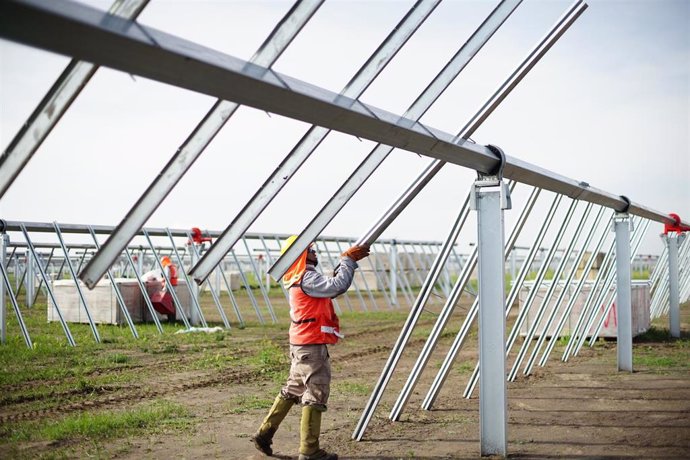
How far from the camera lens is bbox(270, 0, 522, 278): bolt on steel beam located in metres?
5.03

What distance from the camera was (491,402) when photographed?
17.6 ft

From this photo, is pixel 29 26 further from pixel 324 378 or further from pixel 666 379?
pixel 666 379

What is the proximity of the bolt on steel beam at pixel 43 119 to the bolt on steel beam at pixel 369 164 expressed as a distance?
196cm

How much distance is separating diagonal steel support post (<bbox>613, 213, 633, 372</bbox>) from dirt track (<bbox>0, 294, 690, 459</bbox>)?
0.29m

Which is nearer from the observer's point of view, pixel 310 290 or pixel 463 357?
pixel 310 290

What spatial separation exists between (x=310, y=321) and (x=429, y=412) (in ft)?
7.34

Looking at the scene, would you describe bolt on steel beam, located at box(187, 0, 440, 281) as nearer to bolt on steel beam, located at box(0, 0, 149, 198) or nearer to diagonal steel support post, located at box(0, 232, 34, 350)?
bolt on steel beam, located at box(0, 0, 149, 198)

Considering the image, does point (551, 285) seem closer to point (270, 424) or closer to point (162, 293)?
point (270, 424)

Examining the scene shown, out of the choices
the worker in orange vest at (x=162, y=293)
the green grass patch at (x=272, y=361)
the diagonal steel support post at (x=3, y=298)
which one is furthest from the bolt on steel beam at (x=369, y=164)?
the worker in orange vest at (x=162, y=293)

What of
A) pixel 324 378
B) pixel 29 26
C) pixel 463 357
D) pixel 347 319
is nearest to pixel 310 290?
pixel 324 378

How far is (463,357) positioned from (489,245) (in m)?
5.76

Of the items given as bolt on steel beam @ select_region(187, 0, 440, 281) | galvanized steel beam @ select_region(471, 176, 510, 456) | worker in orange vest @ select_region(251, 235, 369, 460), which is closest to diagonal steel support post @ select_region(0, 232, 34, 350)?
worker in orange vest @ select_region(251, 235, 369, 460)

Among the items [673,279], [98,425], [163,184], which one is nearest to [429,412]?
[98,425]

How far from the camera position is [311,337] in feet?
17.3
